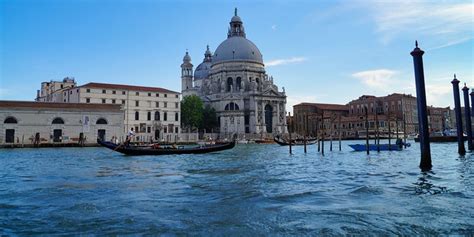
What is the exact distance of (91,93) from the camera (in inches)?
1938

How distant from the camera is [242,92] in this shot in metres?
66.8

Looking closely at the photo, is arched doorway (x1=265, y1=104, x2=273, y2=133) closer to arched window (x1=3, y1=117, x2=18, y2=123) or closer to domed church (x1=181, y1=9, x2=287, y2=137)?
domed church (x1=181, y1=9, x2=287, y2=137)

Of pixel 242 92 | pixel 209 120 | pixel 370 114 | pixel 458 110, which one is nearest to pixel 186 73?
pixel 209 120

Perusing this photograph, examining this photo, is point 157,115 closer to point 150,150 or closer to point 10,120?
point 10,120

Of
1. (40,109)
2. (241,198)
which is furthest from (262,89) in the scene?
(241,198)

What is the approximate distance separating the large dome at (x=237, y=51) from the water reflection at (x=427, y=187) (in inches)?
2335

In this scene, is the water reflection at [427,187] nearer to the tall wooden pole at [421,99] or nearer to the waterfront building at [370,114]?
the tall wooden pole at [421,99]

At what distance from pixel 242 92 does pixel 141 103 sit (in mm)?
19498

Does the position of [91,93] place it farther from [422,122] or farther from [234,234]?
[234,234]

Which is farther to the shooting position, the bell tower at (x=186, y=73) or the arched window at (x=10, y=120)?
the bell tower at (x=186, y=73)

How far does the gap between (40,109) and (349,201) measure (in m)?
40.9

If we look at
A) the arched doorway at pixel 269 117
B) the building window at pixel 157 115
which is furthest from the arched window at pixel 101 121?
the arched doorway at pixel 269 117

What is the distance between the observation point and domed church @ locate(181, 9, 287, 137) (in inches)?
2608

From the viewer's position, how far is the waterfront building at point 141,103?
163 ft
